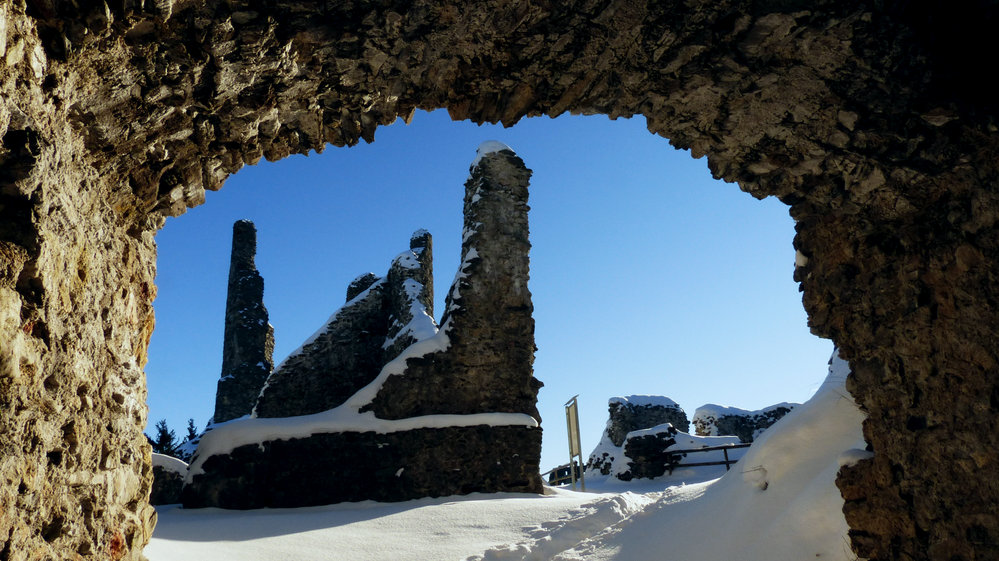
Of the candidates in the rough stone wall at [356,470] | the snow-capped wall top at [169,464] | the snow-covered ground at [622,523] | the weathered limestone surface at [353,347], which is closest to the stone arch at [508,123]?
the snow-covered ground at [622,523]

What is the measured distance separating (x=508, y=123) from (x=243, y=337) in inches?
717

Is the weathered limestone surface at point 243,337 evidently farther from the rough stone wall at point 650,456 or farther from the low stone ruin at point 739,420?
the low stone ruin at point 739,420

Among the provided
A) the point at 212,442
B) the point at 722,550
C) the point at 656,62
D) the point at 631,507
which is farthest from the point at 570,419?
the point at 656,62

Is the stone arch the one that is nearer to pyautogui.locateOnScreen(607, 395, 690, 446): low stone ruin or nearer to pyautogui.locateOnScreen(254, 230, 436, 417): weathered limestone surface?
pyautogui.locateOnScreen(254, 230, 436, 417): weathered limestone surface

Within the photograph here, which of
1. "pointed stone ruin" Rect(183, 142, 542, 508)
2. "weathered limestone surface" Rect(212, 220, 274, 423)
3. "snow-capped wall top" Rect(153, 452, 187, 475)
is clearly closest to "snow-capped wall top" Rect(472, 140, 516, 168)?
"pointed stone ruin" Rect(183, 142, 542, 508)

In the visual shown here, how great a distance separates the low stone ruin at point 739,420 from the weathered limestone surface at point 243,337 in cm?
1342

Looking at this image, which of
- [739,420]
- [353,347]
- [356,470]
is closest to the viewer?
[356,470]

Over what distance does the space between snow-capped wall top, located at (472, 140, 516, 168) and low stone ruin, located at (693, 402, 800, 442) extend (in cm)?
1145

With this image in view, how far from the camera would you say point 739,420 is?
18656 millimetres

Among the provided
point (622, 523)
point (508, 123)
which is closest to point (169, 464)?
point (622, 523)

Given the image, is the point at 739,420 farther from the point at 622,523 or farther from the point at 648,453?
the point at 622,523

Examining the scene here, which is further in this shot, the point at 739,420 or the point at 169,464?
the point at 739,420

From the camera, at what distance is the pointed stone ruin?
30.8 ft

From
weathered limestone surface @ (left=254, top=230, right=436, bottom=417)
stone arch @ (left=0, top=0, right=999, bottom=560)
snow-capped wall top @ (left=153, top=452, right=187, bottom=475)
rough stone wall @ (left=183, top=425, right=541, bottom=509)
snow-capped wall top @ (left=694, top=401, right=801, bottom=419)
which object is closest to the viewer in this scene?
stone arch @ (left=0, top=0, right=999, bottom=560)
